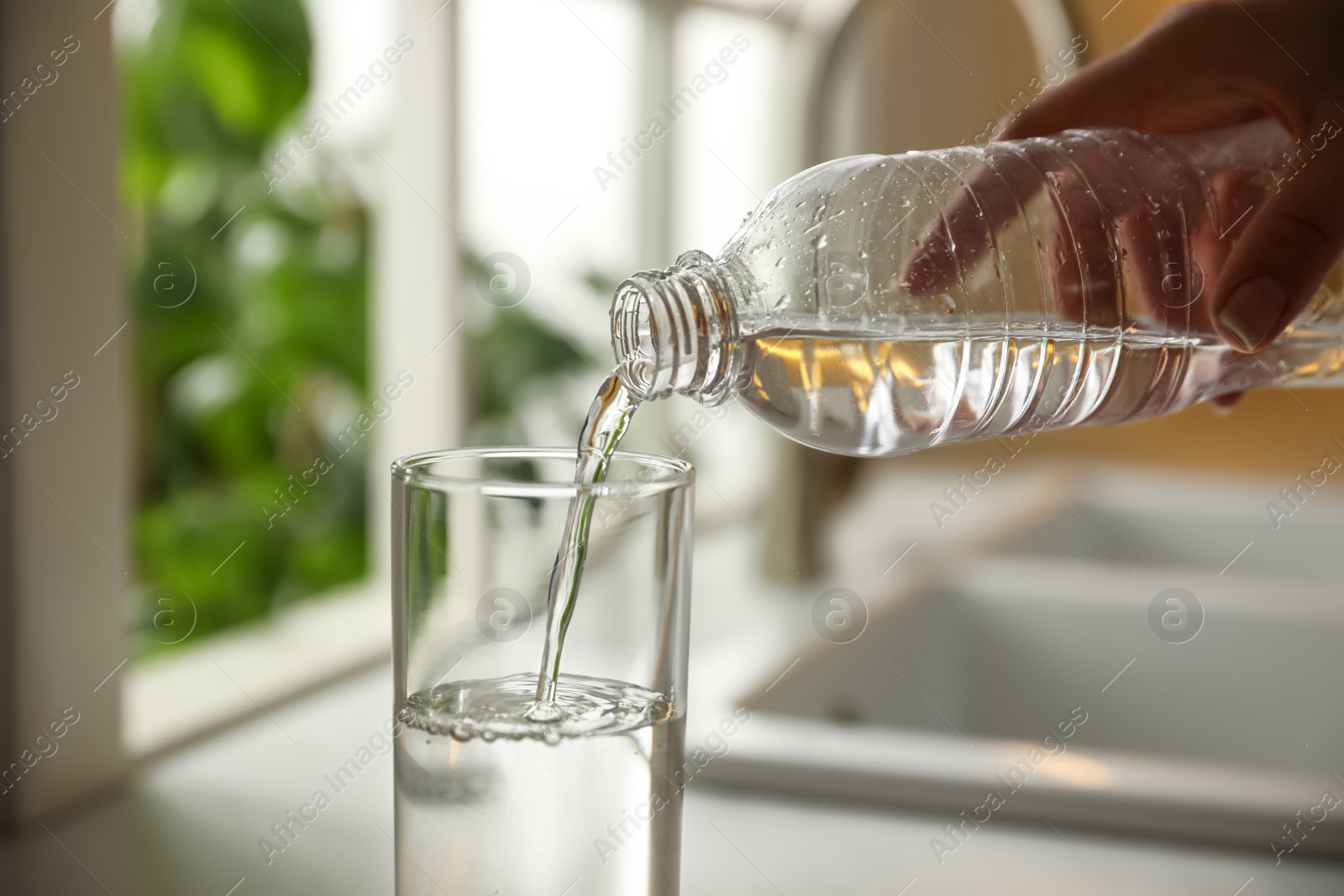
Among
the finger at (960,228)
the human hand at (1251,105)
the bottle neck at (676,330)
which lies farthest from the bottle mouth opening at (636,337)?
the human hand at (1251,105)

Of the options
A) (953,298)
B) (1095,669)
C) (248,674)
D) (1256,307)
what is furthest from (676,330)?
(1095,669)

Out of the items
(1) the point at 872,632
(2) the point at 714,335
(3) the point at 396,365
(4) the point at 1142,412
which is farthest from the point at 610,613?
(3) the point at 396,365

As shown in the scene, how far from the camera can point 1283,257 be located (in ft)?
2.38

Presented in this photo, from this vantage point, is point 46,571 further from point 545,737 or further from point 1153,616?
point 1153,616

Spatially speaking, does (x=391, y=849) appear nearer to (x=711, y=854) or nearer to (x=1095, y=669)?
(x=711, y=854)

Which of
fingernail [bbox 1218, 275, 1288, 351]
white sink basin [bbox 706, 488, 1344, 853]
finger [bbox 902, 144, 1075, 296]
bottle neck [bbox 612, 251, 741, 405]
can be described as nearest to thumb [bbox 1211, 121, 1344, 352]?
fingernail [bbox 1218, 275, 1288, 351]

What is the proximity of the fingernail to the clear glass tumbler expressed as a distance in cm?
34

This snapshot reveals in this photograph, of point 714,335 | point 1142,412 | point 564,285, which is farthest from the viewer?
point 564,285

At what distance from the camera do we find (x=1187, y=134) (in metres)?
0.94

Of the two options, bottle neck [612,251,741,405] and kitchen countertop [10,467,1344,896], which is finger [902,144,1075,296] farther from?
kitchen countertop [10,467,1344,896]

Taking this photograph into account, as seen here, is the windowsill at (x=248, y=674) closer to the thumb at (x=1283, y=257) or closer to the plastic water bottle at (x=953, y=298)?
the plastic water bottle at (x=953, y=298)

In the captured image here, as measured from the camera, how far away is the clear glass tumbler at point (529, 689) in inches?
22.1

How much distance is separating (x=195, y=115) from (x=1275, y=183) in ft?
6.17

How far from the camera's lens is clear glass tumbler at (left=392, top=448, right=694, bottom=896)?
0.56 m
